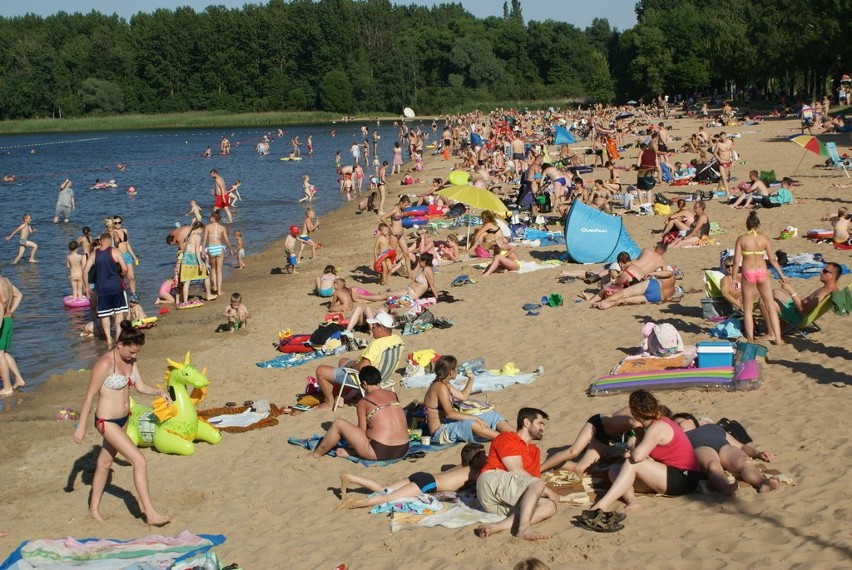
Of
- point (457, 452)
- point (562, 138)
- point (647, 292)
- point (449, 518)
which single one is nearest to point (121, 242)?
point (647, 292)

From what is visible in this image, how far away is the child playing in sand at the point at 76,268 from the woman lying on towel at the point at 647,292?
8957mm

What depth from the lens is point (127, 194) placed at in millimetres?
35438

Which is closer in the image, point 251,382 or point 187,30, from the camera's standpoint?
point 251,382

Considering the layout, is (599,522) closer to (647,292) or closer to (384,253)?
(647,292)

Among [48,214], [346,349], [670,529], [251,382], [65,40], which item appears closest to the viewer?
[670,529]

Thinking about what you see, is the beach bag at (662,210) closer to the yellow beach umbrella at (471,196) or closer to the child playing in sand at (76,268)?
the yellow beach umbrella at (471,196)

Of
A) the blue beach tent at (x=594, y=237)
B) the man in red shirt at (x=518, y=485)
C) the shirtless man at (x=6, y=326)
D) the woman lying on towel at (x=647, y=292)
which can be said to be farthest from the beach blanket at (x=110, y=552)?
the blue beach tent at (x=594, y=237)

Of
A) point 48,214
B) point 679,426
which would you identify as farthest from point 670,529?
point 48,214

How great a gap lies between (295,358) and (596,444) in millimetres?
5076

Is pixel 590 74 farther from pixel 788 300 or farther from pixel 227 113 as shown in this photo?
pixel 788 300

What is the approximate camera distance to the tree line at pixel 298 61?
92000 mm

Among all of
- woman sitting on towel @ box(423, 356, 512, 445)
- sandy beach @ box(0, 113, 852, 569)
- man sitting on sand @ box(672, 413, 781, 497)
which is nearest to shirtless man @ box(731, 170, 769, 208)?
sandy beach @ box(0, 113, 852, 569)

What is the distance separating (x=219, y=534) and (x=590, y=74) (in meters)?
98.0

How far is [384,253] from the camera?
49.1 ft
